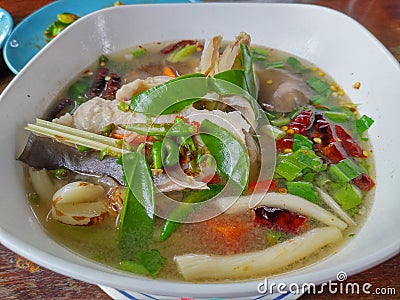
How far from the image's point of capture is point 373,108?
190 cm

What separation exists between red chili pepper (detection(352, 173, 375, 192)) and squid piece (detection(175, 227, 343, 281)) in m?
0.30

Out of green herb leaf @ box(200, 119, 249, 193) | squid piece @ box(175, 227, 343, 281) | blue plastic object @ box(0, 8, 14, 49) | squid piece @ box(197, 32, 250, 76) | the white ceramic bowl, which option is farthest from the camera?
blue plastic object @ box(0, 8, 14, 49)

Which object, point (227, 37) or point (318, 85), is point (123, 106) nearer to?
point (227, 37)

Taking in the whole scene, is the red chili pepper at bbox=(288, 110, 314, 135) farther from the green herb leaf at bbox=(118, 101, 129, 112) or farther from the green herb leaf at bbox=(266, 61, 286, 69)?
the green herb leaf at bbox=(118, 101, 129, 112)

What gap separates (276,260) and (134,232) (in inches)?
18.6

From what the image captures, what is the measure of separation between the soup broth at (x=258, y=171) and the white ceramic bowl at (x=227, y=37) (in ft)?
0.18

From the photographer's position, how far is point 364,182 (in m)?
1.68

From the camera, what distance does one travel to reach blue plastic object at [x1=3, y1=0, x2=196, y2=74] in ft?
7.88

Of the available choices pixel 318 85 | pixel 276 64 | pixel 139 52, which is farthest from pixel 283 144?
pixel 139 52

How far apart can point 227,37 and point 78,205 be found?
4.03ft

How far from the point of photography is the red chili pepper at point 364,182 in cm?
167

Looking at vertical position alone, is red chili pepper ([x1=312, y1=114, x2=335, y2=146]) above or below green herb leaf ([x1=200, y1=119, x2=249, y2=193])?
above

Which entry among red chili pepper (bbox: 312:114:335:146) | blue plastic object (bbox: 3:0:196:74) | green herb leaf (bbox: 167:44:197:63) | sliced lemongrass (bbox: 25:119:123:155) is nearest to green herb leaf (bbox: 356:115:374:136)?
red chili pepper (bbox: 312:114:335:146)

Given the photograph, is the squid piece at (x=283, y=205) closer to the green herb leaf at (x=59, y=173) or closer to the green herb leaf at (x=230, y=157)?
the green herb leaf at (x=230, y=157)
